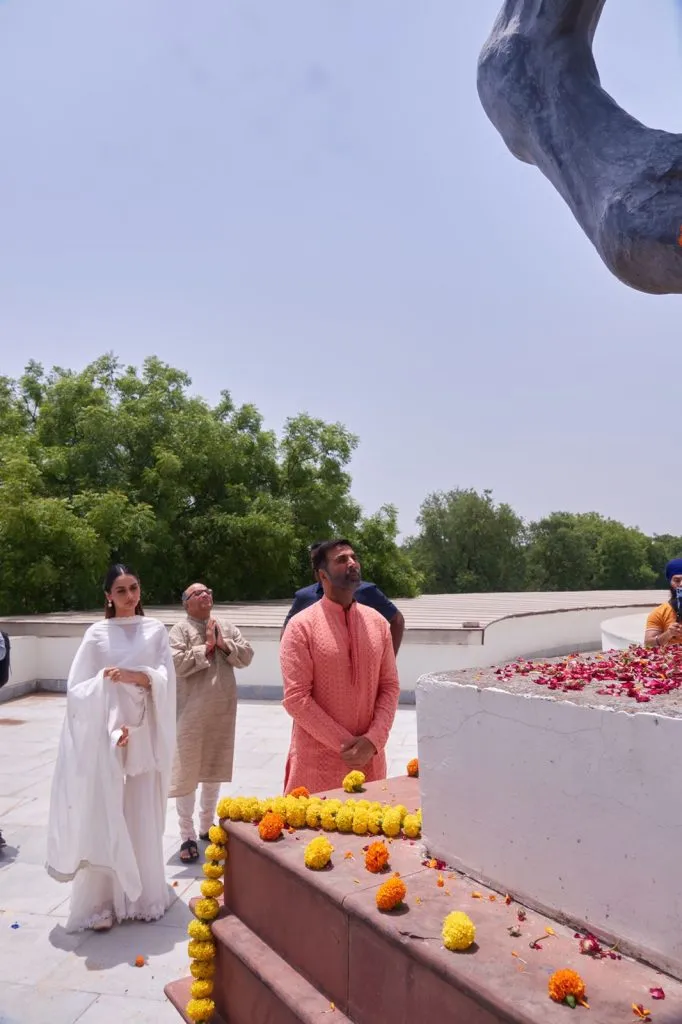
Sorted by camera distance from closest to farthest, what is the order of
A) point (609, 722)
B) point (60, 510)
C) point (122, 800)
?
point (609, 722) < point (122, 800) < point (60, 510)

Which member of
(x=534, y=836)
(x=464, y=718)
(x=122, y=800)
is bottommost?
(x=122, y=800)

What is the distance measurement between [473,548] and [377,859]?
42800 mm

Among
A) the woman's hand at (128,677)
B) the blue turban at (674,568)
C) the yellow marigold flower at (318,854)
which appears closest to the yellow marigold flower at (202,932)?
the yellow marigold flower at (318,854)

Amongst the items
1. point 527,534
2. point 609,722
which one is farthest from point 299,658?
point 527,534

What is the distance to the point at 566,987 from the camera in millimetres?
1458

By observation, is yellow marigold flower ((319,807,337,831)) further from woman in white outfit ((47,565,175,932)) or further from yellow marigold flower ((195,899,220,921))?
woman in white outfit ((47,565,175,932))

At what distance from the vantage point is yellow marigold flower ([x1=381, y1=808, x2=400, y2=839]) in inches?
94.6

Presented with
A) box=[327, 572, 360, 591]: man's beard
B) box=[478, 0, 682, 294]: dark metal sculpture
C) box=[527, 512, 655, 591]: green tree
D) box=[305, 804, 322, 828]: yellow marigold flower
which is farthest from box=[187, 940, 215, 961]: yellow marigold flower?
box=[527, 512, 655, 591]: green tree

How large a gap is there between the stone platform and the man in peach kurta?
41cm

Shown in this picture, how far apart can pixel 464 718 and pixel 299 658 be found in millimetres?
1192

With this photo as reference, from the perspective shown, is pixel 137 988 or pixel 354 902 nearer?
pixel 354 902

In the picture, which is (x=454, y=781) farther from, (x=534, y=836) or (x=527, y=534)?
(x=527, y=534)

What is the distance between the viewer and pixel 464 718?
2.04 m

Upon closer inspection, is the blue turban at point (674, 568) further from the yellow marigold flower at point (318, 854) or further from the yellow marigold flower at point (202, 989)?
the yellow marigold flower at point (202, 989)
